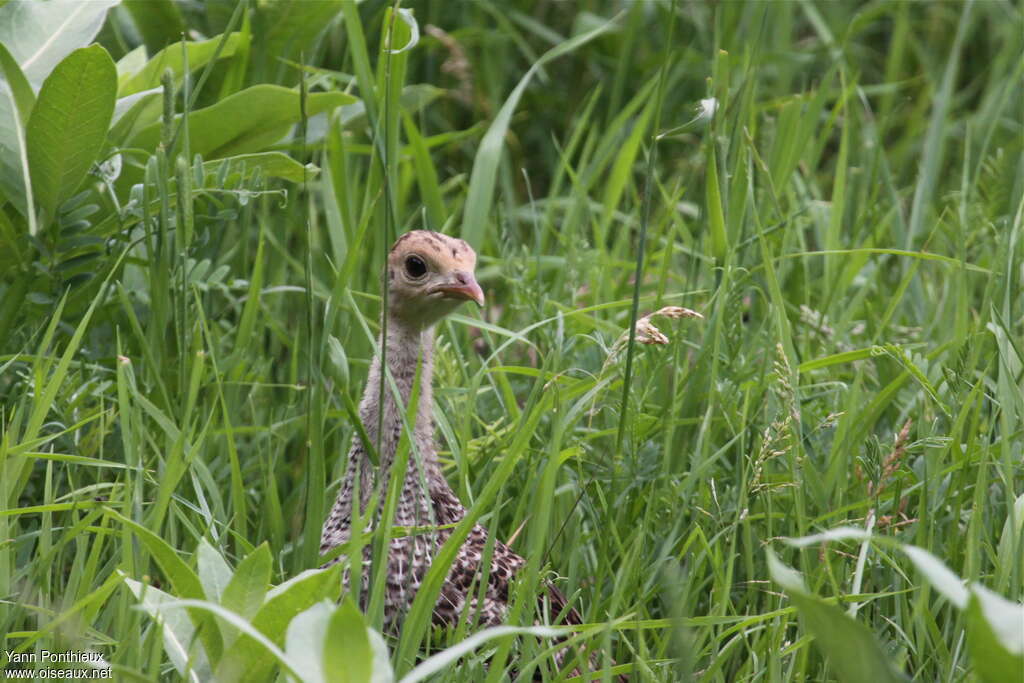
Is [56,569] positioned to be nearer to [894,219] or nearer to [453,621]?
[453,621]

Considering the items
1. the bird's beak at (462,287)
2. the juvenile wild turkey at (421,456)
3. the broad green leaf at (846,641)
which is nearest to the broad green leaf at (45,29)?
the juvenile wild turkey at (421,456)

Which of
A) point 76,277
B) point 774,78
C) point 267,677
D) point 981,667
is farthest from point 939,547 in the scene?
point 774,78

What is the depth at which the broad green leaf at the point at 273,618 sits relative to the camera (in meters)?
2.07

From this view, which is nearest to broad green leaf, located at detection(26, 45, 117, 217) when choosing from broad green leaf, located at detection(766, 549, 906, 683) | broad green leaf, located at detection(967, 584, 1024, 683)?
broad green leaf, located at detection(766, 549, 906, 683)

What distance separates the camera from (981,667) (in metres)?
1.76

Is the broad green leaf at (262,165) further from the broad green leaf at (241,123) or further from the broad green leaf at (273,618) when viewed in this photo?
the broad green leaf at (273,618)

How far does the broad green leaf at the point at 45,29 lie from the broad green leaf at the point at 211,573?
1588mm

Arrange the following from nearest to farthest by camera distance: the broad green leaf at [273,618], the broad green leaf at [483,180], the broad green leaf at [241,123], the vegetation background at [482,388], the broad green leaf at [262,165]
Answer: the broad green leaf at [273,618] → the vegetation background at [482,388] → the broad green leaf at [262,165] → the broad green leaf at [241,123] → the broad green leaf at [483,180]

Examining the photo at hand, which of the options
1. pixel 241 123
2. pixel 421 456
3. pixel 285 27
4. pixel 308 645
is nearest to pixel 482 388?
pixel 421 456

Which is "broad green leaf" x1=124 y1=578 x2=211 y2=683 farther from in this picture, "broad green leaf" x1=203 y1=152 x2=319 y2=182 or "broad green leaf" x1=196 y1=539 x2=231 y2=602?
"broad green leaf" x1=203 y1=152 x2=319 y2=182

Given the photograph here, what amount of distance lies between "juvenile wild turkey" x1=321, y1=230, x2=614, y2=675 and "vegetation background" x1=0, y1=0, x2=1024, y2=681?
0.08 meters

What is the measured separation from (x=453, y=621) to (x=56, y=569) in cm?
87

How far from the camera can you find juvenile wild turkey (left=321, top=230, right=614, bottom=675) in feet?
9.23

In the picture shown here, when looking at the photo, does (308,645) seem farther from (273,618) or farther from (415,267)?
(415,267)
